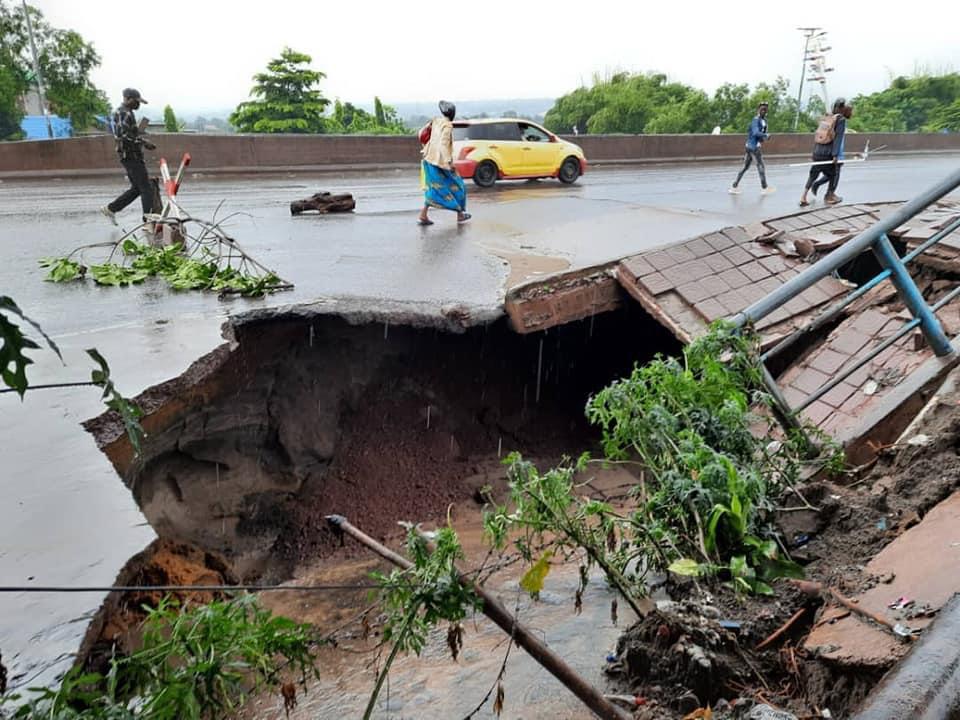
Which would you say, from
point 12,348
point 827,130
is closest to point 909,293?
point 12,348

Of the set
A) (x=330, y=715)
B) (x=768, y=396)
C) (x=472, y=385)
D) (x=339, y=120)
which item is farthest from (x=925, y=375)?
(x=339, y=120)

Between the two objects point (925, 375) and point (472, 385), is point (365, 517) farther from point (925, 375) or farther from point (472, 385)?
point (925, 375)

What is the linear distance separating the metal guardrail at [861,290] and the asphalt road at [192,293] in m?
2.78

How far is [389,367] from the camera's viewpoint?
22.7 feet

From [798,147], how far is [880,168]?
17.5 ft

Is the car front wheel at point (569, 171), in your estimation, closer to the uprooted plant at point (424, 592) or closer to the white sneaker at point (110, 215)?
the white sneaker at point (110, 215)

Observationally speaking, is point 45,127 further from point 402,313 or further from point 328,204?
point 402,313

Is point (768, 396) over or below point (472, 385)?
over

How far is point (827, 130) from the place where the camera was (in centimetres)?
1001

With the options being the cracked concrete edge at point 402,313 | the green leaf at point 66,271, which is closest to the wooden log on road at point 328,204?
the green leaf at point 66,271

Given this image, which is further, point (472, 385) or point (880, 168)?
point (880, 168)

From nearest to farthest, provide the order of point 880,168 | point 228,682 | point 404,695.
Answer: point 228,682 → point 404,695 → point 880,168

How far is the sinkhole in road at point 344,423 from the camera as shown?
5.08 m

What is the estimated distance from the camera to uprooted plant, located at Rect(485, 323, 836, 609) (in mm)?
2463
